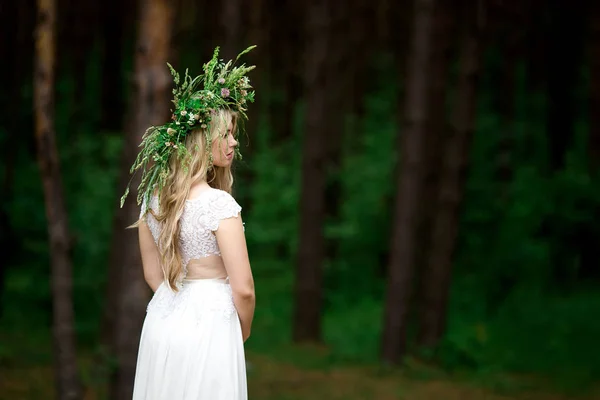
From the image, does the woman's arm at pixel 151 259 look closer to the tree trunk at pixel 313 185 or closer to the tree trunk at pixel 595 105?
the tree trunk at pixel 313 185

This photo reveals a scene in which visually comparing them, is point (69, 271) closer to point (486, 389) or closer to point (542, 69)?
point (486, 389)

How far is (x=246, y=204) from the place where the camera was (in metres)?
23.0

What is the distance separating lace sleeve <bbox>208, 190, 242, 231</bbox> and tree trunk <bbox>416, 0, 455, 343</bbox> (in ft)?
29.4

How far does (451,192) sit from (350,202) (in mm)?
7631

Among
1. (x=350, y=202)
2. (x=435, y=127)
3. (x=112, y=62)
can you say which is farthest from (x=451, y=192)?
(x=112, y=62)

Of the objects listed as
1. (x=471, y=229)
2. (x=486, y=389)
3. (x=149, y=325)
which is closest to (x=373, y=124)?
(x=471, y=229)

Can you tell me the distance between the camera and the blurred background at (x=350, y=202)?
10.8 metres

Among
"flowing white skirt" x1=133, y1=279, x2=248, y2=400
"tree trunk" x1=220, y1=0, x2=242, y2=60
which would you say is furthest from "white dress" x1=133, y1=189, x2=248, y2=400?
"tree trunk" x1=220, y1=0, x2=242, y2=60

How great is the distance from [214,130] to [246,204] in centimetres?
1807

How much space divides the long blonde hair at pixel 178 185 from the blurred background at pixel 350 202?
70cm

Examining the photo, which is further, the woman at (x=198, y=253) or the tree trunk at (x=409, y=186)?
the tree trunk at (x=409, y=186)

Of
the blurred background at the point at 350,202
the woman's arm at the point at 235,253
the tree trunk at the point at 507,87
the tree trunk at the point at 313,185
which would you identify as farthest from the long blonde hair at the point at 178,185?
the tree trunk at the point at 507,87

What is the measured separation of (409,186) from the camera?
12.4m

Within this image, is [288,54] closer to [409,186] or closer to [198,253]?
[409,186]
